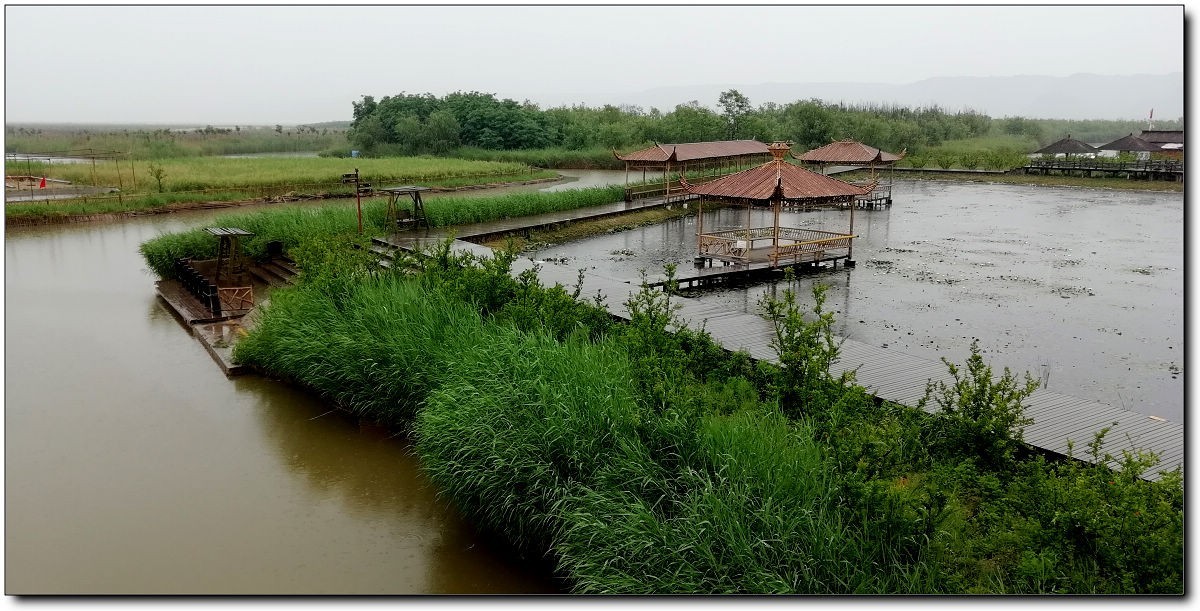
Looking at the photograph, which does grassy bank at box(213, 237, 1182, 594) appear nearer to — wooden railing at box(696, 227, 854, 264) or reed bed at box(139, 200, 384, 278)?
reed bed at box(139, 200, 384, 278)

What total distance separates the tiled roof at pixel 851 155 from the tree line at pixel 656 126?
470 inches

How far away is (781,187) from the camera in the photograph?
14031 mm

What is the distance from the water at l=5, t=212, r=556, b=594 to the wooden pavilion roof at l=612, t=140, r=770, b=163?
1602 cm

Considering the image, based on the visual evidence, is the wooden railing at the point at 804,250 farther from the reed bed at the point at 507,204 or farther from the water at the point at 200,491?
the water at the point at 200,491

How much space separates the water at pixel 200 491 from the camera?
5.01 meters

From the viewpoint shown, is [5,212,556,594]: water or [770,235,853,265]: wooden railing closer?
[5,212,556,594]: water

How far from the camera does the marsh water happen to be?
16.8 ft

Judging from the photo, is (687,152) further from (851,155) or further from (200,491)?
(200,491)

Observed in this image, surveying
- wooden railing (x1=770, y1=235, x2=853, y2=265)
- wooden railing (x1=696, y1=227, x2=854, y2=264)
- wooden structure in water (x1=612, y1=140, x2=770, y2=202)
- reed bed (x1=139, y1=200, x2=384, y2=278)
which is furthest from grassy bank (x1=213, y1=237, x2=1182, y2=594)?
wooden structure in water (x1=612, y1=140, x2=770, y2=202)

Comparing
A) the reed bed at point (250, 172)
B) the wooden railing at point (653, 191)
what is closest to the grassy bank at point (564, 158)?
the reed bed at point (250, 172)

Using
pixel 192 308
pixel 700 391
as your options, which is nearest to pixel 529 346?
pixel 700 391

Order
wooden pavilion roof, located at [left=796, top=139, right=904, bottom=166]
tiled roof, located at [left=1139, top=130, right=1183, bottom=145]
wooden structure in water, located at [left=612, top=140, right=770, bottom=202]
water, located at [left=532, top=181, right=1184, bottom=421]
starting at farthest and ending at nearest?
tiled roof, located at [left=1139, top=130, right=1183, bottom=145]
wooden pavilion roof, located at [left=796, top=139, right=904, bottom=166]
wooden structure in water, located at [left=612, top=140, right=770, bottom=202]
water, located at [left=532, top=181, right=1184, bottom=421]

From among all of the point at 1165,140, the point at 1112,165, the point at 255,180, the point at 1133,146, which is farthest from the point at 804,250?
the point at 1165,140

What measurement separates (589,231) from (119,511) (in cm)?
1390
